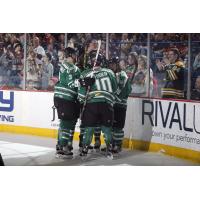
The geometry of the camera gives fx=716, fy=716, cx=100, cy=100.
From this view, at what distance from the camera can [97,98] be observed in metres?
7.12

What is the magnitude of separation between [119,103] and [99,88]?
0.34m

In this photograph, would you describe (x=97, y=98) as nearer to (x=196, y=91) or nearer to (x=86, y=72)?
(x=86, y=72)

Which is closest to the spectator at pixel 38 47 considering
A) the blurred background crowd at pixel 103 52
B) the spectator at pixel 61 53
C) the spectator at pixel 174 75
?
the blurred background crowd at pixel 103 52

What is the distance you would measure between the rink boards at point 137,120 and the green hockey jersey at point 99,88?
14.3 inches

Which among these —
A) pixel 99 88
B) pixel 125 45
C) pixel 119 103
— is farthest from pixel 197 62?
pixel 99 88

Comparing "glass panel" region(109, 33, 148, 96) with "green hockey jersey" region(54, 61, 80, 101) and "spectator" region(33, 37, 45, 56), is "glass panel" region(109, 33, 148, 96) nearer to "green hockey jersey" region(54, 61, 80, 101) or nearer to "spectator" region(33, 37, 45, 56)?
"green hockey jersey" region(54, 61, 80, 101)

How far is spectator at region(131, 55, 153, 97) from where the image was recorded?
7379mm

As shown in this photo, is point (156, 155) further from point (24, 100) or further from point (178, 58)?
point (24, 100)

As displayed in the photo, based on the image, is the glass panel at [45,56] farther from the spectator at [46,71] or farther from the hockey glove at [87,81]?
the hockey glove at [87,81]

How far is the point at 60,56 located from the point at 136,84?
2.83ft

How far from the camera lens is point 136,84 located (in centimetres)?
747

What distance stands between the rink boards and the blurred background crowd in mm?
168

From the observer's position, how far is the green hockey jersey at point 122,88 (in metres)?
7.32
